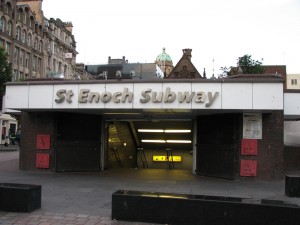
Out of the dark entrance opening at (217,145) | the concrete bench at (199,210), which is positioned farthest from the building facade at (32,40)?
the concrete bench at (199,210)

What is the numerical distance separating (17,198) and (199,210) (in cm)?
422

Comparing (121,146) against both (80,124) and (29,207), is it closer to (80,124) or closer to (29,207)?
(80,124)

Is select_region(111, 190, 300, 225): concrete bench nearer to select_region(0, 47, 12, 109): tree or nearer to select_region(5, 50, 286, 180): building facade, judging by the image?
select_region(5, 50, 286, 180): building facade

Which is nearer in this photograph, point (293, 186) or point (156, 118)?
point (293, 186)

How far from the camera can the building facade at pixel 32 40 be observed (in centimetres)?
5266

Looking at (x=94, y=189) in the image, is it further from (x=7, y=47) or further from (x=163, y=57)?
(x=163, y=57)

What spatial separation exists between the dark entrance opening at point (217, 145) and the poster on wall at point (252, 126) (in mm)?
404

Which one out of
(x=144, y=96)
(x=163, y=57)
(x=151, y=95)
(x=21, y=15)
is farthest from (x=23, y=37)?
(x=163, y=57)

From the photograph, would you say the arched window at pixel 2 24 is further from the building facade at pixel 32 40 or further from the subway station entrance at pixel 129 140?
the subway station entrance at pixel 129 140

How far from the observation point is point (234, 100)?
1444 cm

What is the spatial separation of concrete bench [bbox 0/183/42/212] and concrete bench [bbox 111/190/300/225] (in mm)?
2036

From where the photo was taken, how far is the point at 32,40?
60.1 metres

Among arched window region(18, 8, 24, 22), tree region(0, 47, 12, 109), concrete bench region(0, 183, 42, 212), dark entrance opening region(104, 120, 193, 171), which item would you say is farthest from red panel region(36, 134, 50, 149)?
arched window region(18, 8, 24, 22)

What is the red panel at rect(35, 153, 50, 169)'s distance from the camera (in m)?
18.1
